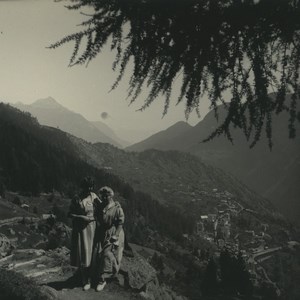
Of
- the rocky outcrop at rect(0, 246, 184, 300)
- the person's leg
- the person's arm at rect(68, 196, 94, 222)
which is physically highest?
the person's arm at rect(68, 196, 94, 222)

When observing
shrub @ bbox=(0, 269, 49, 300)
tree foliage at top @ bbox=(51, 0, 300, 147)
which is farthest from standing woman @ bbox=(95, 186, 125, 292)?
tree foliage at top @ bbox=(51, 0, 300, 147)

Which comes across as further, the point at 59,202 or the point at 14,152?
the point at 14,152

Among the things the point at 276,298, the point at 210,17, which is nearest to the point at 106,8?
the point at 210,17

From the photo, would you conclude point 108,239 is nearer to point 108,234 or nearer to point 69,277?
point 108,234

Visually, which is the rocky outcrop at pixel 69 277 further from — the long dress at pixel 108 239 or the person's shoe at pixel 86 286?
the long dress at pixel 108 239

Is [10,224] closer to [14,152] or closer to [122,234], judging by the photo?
[14,152]

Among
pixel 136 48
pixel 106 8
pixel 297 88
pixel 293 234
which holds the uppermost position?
pixel 106 8

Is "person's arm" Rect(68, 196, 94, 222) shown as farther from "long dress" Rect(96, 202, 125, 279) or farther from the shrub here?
the shrub
